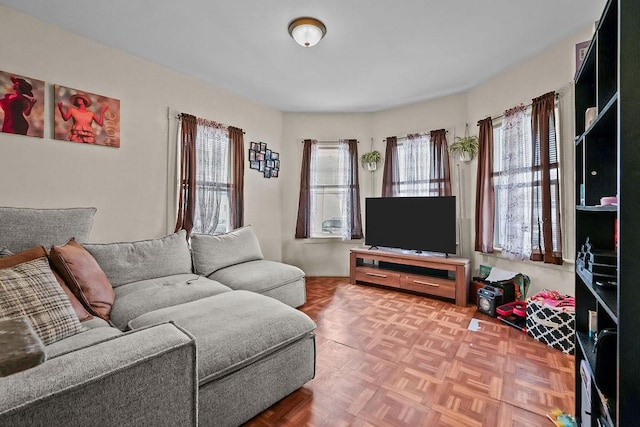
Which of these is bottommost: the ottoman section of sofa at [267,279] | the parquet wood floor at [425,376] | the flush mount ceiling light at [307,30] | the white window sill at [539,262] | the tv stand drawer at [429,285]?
the parquet wood floor at [425,376]

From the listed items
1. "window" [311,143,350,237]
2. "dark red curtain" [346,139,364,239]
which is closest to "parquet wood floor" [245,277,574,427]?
"dark red curtain" [346,139,364,239]

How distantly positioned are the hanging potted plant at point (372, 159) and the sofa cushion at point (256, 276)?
2.03 m

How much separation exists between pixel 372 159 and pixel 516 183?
6.11 ft

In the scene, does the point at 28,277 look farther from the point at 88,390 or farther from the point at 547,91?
the point at 547,91

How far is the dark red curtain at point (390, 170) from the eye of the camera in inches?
159

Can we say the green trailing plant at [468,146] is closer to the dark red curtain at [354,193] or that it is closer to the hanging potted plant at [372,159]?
the hanging potted plant at [372,159]

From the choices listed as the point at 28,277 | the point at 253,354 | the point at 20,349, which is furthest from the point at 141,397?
the point at 28,277

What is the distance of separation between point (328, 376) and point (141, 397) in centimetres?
121

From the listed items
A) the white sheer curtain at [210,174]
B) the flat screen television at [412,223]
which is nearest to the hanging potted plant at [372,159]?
the flat screen television at [412,223]

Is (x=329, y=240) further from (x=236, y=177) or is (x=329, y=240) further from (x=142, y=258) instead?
(x=142, y=258)

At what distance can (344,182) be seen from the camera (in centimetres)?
430

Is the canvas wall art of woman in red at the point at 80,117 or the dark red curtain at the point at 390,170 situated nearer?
the canvas wall art of woman in red at the point at 80,117

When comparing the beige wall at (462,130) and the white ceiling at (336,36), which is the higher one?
the white ceiling at (336,36)

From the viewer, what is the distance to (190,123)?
3164mm
